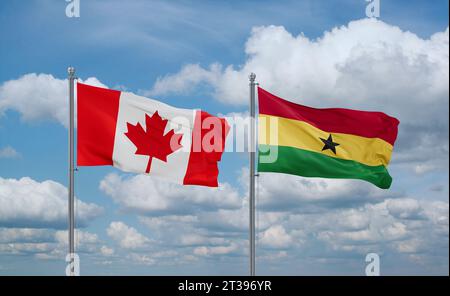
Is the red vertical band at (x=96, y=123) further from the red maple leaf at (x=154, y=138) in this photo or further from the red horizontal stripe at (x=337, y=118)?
the red horizontal stripe at (x=337, y=118)

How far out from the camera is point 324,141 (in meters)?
25.8

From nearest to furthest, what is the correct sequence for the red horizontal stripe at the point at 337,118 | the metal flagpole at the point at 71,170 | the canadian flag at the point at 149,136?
the metal flagpole at the point at 71,170
the canadian flag at the point at 149,136
the red horizontal stripe at the point at 337,118

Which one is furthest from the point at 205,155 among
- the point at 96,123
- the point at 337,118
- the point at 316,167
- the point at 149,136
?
the point at 337,118

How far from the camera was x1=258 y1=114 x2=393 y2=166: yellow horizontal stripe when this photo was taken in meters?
25.0

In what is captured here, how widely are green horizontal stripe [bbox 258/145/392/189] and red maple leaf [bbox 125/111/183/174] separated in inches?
122

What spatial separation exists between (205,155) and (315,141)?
4.13 meters

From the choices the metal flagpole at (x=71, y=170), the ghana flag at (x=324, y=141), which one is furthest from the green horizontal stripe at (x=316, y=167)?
the metal flagpole at (x=71, y=170)

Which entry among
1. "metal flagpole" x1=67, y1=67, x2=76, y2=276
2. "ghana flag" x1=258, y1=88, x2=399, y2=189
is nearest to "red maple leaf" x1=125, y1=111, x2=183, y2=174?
"metal flagpole" x1=67, y1=67, x2=76, y2=276

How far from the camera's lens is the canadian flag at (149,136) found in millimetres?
24170

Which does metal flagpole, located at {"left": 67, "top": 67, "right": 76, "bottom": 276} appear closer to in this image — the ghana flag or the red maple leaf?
the red maple leaf

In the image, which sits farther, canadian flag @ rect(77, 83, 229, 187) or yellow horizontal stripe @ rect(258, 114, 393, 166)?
yellow horizontal stripe @ rect(258, 114, 393, 166)

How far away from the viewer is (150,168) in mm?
24344
